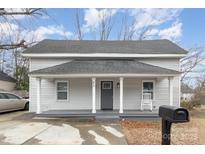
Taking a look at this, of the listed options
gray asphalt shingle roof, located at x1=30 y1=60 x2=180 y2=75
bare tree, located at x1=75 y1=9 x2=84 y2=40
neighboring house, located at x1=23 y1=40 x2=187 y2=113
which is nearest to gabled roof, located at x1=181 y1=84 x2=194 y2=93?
neighboring house, located at x1=23 y1=40 x2=187 y2=113

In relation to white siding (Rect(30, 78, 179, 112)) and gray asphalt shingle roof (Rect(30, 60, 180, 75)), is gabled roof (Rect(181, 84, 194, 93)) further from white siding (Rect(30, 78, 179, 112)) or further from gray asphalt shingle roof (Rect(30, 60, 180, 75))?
gray asphalt shingle roof (Rect(30, 60, 180, 75))

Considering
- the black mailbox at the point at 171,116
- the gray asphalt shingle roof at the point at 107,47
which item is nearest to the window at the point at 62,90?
the gray asphalt shingle roof at the point at 107,47

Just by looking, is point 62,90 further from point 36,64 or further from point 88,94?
point 36,64

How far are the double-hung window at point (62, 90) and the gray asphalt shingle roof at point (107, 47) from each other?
7.21ft

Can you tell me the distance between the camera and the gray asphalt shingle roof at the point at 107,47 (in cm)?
1992

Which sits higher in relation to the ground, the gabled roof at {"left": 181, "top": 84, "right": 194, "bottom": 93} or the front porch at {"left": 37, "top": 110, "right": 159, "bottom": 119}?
the gabled roof at {"left": 181, "top": 84, "right": 194, "bottom": 93}

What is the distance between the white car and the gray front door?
6433mm

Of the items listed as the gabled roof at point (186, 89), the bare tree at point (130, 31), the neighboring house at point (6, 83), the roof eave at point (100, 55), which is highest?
the bare tree at point (130, 31)

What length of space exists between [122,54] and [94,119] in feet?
17.5

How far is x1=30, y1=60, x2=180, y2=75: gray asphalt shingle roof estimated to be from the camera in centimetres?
1739

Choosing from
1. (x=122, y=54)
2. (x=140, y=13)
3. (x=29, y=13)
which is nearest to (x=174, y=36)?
(x=140, y=13)

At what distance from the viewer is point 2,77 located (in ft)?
103

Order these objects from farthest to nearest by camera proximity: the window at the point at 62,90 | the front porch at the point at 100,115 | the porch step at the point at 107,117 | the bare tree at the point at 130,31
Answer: the bare tree at the point at 130,31
the window at the point at 62,90
the front porch at the point at 100,115
the porch step at the point at 107,117

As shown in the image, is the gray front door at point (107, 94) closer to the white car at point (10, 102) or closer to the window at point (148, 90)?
the window at point (148, 90)
